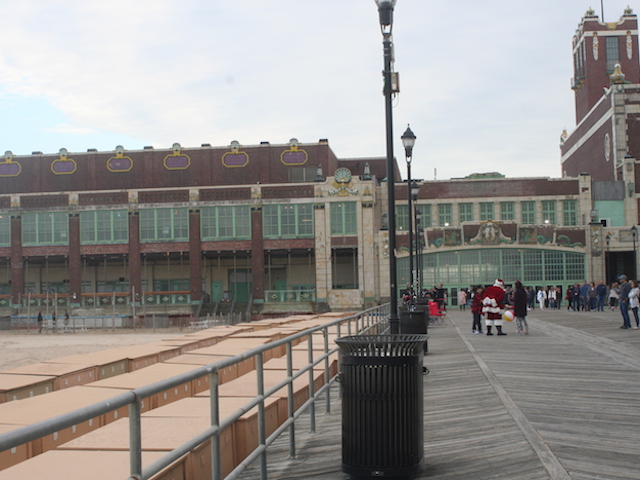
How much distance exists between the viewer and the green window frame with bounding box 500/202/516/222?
59.4 meters

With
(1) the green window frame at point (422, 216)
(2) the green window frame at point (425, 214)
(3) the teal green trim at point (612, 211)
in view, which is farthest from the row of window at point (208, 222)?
(3) the teal green trim at point (612, 211)

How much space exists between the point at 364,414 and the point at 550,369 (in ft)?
27.0

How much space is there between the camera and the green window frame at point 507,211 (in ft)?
195

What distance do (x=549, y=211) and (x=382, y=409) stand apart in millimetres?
55698

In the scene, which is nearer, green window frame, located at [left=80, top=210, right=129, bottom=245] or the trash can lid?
the trash can lid

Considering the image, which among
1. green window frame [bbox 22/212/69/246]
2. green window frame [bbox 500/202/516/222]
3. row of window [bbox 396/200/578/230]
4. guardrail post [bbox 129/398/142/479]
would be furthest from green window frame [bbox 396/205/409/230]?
guardrail post [bbox 129/398/142/479]

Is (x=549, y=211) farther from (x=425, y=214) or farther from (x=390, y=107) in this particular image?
(x=390, y=107)

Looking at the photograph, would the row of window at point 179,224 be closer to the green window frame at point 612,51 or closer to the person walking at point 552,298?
the person walking at point 552,298

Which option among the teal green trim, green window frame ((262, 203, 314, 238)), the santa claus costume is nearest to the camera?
the santa claus costume

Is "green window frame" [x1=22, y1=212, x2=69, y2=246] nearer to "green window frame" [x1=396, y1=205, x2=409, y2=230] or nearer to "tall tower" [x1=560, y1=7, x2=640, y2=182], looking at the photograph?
"green window frame" [x1=396, y1=205, x2=409, y2=230]

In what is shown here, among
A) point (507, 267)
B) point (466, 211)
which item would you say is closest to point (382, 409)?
point (507, 267)

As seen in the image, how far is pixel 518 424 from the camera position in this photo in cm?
845

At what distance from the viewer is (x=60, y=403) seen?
21.2ft

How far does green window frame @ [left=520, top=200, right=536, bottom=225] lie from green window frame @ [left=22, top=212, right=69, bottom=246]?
118ft
